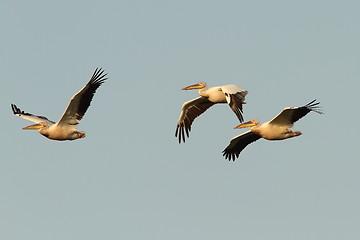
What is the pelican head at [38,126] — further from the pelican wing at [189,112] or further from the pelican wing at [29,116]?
the pelican wing at [189,112]

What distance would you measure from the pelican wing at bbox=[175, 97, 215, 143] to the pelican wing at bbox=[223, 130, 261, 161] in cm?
160

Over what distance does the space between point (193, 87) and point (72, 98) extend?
489cm

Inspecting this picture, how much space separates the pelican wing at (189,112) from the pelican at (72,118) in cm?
453

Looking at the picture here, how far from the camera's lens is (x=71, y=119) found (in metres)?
24.4

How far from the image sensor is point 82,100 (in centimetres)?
2391

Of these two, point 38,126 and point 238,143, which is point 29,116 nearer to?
point 38,126

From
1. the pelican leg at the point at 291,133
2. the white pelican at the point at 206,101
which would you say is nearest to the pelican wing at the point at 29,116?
the white pelican at the point at 206,101

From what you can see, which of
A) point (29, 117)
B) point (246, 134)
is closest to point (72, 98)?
point (29, 117)

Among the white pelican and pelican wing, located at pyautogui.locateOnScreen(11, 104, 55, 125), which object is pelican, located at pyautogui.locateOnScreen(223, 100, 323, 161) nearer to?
the white pelican

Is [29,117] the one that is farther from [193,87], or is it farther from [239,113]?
[239,113]

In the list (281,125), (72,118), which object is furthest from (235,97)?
(72,118)

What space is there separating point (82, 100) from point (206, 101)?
510cm

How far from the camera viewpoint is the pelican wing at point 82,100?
23.8 meters

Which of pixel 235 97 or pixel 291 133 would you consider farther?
pixel 235 97
